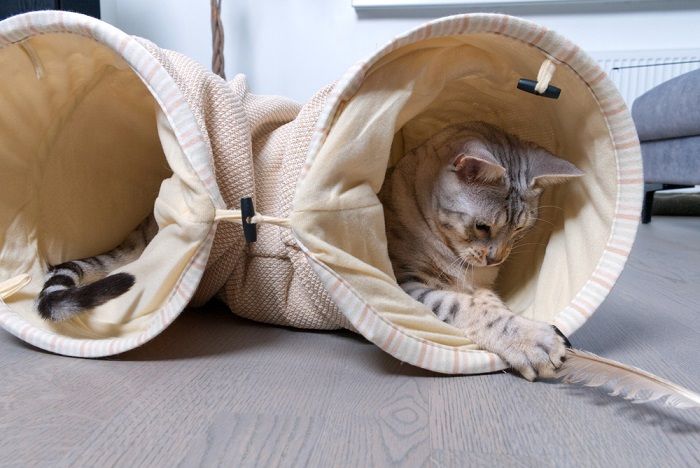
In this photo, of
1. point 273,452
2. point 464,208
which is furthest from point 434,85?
point 273,452

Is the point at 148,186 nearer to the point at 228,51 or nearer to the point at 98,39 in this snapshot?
the point at 98,39

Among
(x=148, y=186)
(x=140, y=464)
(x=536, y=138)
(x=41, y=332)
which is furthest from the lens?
(x=148, y=186)

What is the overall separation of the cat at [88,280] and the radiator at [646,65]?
2936 mm

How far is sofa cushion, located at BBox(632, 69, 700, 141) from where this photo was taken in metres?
2.86

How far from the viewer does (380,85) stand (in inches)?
40.8

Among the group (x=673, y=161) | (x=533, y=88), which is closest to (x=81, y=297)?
(x=533, y=88)

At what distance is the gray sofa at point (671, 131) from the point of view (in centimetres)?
290

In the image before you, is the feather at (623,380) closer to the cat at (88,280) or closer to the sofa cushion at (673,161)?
the cat at (88,280)

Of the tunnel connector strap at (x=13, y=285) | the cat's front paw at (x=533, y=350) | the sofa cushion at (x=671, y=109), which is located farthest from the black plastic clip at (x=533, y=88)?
the sofa cushion at (x=671, y=109)

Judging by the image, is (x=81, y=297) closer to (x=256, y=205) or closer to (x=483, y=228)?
(x=256, y=205)

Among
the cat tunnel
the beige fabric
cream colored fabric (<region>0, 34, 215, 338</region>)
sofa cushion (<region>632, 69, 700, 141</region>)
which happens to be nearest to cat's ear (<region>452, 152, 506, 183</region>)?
the cat tunnel

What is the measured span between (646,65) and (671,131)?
616mm

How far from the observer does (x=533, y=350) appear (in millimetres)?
977

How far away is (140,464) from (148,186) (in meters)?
1.07
